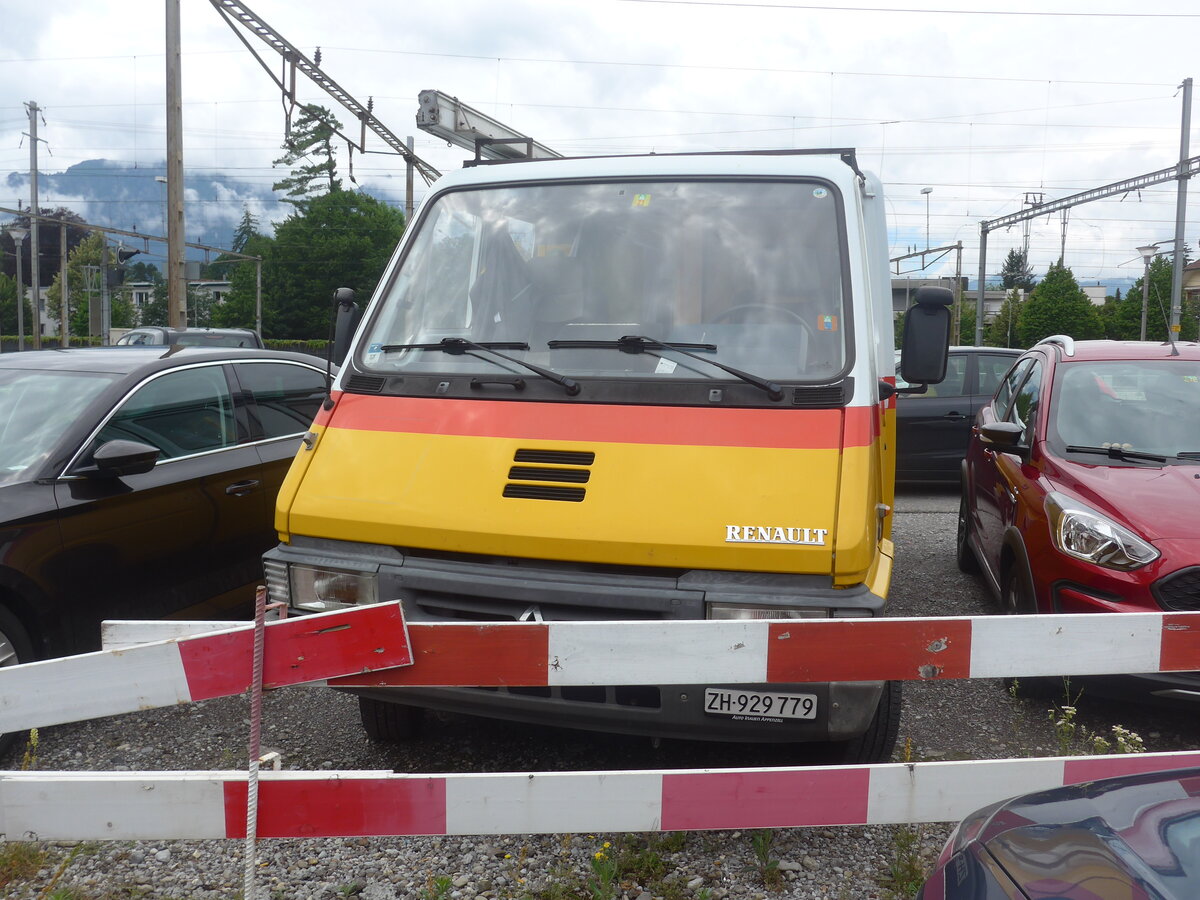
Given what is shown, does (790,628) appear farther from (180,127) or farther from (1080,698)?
(180,127)

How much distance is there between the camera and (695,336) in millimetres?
3811

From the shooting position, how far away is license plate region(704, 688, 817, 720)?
10.2 ft

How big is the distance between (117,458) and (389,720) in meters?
1.67

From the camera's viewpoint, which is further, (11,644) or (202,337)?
(202,337)

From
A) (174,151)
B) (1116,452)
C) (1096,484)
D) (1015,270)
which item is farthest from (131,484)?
(1015,270)

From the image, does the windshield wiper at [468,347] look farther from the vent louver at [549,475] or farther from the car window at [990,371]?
the car window at [990,371]

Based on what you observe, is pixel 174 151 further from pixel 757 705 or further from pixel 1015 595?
pixel 757 705

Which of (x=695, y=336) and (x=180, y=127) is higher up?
(x=180, y=127)

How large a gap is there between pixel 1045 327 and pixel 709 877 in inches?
2352

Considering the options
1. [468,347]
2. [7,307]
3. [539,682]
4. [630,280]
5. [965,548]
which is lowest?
[965,548]

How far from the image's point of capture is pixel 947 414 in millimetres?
10719

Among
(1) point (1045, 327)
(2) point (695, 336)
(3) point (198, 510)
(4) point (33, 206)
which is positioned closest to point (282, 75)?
(3) point (198, 510)

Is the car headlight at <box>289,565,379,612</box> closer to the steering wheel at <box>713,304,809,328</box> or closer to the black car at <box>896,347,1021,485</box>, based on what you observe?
the steering wheel at <box>713,304,809,328</box>

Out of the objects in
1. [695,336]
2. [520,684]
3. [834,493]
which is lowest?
[520,684]
